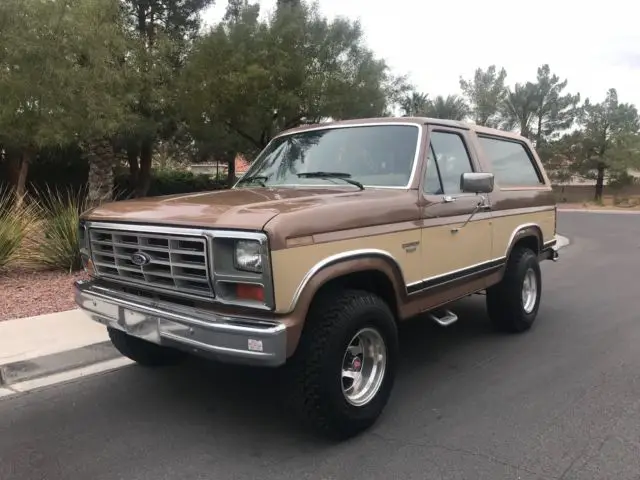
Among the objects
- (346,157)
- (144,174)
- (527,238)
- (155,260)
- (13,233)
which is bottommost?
(527,238)

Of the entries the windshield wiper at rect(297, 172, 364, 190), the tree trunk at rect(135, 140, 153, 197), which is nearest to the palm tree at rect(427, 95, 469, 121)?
the tree trunk at rect(135, 140, 153, 197)

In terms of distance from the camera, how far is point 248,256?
321cm

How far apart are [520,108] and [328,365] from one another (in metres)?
45.1

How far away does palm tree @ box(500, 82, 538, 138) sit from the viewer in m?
44.1

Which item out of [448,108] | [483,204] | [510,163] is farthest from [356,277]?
[448,108]

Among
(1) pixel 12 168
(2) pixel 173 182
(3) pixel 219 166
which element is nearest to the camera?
(1) pixel 12 168

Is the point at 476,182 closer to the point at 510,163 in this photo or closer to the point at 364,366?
the point at 364,366

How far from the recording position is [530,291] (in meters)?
6.29

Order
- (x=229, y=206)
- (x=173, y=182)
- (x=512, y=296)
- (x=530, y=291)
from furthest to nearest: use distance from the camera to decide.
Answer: (x=173, y=182)
(x=530, y=291)
(x=512, y=296)
(x=229, y=206)

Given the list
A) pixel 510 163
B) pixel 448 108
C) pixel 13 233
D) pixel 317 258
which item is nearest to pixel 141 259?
pixel 317 258

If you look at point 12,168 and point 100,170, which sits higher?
point 12,168

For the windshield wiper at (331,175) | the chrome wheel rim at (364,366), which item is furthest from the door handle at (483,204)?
the chrome wheel rim at (364,366)

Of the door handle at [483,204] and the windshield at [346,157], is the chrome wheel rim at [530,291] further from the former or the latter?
the windshield at [346,157]

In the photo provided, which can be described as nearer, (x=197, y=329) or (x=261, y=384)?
(x=197, y=329)
